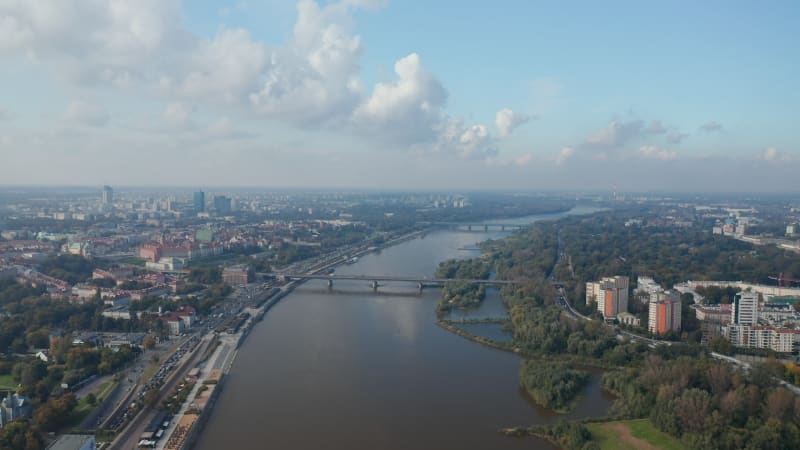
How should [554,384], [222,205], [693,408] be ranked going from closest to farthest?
[693,408] < [554,384] < [222,205]

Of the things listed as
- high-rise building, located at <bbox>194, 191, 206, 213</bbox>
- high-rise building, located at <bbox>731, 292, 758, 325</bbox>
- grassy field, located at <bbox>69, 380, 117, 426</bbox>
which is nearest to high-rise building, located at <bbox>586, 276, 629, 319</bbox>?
high-rise building, located at <bbox>731, 292, 758, 325</bbox>

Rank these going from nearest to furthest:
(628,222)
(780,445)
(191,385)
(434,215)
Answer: (780,445) → (191,385) → (628,222) → (434,215)

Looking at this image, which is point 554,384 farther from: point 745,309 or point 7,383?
point 7,383

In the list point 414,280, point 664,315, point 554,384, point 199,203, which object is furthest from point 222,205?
point 554,384

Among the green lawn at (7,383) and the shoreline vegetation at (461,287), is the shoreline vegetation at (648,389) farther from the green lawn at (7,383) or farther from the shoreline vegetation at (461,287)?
the green lawn at (7,383)

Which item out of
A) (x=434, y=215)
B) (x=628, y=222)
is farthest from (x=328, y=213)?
(x=628, y=222)

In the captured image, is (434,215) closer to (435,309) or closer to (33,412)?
(435,309)

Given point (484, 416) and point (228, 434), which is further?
point (484, 416)
